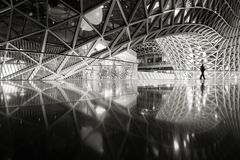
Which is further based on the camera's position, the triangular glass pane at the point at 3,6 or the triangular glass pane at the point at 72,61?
→ the triangular glass pane at the point at 72,61

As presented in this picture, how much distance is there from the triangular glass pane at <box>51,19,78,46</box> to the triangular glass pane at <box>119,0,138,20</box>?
171 inches

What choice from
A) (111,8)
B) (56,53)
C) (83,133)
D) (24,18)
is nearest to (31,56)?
(56,53)

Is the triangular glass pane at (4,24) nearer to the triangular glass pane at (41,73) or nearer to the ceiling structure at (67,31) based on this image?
the ceiling structure at (67,31)

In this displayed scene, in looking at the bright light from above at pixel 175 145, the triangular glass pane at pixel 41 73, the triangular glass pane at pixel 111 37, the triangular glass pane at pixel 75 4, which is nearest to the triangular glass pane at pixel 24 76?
the triangular glass pane at pixel 41 73

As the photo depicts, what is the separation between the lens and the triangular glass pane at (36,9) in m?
12.5

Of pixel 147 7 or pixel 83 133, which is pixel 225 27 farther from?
pixel 83 133

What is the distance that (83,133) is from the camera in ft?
6.07

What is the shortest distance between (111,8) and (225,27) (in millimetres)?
27864

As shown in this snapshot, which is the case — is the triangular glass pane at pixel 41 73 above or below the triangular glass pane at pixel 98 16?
below

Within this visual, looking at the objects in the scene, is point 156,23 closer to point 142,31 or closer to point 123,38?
point 142,31

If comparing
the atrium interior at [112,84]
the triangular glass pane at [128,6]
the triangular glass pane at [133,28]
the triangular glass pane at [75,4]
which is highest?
the triangular glass pane at [128,6]

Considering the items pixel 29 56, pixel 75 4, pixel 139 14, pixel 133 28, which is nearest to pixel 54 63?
pixel 29 56

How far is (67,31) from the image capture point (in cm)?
1452

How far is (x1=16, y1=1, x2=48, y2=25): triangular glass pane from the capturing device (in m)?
12.5
